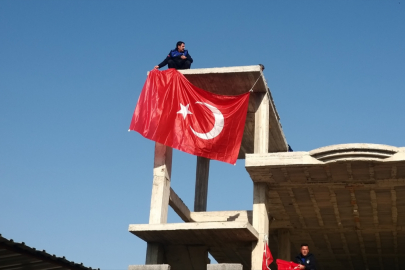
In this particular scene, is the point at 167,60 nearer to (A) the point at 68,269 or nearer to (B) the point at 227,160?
(B) the point at 227,160

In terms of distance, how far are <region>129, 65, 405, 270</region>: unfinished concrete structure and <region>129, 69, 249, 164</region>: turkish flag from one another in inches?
35.8

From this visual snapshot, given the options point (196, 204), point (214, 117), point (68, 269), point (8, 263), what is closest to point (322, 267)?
point (196, 204)

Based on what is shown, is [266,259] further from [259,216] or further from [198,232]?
[198,232]

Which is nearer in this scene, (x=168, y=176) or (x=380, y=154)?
(x=380, y=154)

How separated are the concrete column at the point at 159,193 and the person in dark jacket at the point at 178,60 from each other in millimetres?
3569

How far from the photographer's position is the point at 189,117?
2484 centimetres

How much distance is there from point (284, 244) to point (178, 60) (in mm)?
10241

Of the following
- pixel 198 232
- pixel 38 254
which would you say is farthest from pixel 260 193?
pixel 38 254

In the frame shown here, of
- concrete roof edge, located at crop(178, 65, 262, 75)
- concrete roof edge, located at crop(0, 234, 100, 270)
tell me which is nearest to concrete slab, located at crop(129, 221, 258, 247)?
concrete roof edge, located at crop(0, 234, 100, 270)

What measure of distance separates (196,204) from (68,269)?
10.9 m

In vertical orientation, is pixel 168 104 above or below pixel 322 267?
above

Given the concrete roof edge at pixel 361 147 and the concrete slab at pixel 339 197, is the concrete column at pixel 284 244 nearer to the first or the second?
the concrete slab at pixel 339 197

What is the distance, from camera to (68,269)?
821 inches

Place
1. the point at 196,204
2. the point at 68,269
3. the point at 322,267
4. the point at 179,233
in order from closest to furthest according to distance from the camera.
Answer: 1. the point at 68,269
2. the point at 179,233
3. the point at 196,204
4. the point at 322,267
